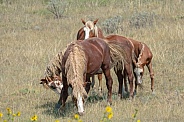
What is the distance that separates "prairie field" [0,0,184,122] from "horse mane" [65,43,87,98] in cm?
56

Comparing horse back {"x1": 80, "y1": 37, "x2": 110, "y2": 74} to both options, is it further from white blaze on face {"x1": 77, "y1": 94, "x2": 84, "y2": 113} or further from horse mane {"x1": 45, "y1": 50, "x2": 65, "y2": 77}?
white blaze on face {"x1": 77, "y1": 94, "x2": 84, "y2": 113}

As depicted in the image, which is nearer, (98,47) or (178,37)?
(98,47)

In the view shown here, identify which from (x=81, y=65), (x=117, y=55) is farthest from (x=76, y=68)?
(x=117, y=55)

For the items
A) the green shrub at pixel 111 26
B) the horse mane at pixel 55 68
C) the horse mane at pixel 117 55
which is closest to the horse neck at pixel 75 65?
the horse mane at pixel 55 68

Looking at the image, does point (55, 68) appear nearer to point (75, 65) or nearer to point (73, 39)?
point (75, 65)

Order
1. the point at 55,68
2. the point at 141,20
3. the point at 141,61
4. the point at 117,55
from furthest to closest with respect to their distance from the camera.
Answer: the point at 141,20 → the point at 141,61 → the point at 117,55 → the point at 55,68

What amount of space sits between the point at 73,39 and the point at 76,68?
297 inches

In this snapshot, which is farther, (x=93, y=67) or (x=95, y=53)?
(x=95, y=53)

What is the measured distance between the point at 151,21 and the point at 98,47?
26.3 ft

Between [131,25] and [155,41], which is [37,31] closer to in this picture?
[131,25]

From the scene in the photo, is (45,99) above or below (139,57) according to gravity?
below

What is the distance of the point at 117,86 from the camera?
1190cm

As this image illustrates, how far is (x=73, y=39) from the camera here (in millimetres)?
16469

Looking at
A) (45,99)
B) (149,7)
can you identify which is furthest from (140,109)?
(149,7)
